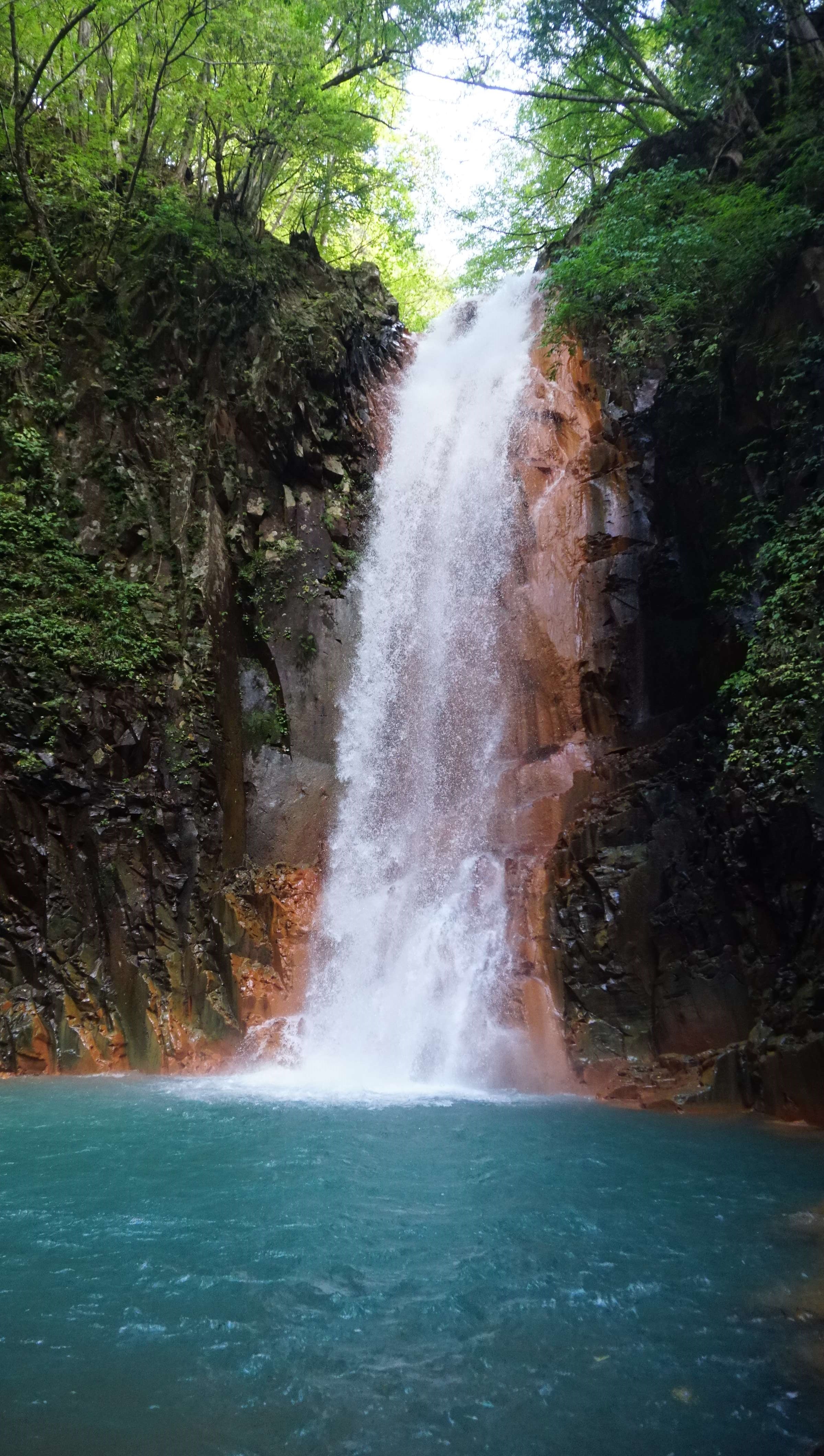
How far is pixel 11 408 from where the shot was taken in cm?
1270

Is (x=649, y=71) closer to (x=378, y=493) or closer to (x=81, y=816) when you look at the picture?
(x=378, y=493)

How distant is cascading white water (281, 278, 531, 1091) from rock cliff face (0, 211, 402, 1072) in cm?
Result: 61

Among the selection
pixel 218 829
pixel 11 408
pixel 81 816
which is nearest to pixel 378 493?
pixel 11 408

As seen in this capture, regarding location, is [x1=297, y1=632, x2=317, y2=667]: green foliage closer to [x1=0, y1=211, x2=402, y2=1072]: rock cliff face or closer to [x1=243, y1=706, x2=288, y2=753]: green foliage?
[x1=0, y1=211, x2=402, y2=1072]: rock cliff face

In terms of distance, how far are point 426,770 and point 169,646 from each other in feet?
14.4

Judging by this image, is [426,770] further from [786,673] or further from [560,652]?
[786,673]

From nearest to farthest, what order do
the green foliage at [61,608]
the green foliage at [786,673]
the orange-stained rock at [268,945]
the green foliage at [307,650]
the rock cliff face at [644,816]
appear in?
1. the green foliage at [786,673]
2. the rock cliff face at [644,816]
3. the green foliage at [61,608]
4. the orange-stained rock at [268,945]
5. the green foliage at [307,650]

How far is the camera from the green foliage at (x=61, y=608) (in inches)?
446

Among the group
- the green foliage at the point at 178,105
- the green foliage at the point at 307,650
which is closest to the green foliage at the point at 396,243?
the green foliage at the point at 178,105

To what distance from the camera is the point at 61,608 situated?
11.9m

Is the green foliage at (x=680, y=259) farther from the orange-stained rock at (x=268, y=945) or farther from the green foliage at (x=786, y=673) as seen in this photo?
the orange-stained rock at (x=268, y=945)

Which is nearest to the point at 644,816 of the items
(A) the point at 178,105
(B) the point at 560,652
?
(B) the point at 560,652

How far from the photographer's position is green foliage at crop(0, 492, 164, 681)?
11.3 metres

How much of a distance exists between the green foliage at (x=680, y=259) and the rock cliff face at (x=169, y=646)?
5562mm
